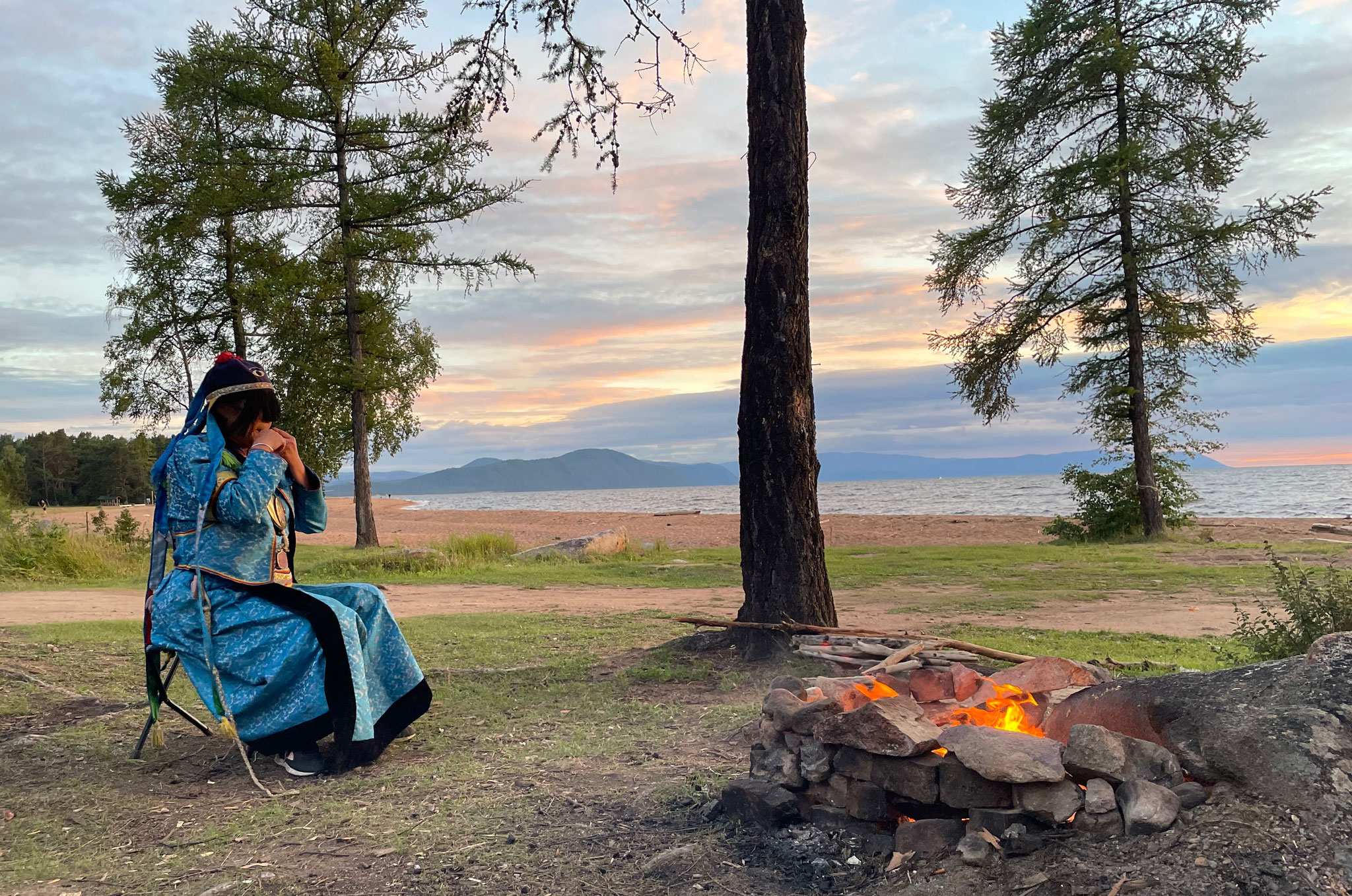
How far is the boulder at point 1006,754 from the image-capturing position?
2.67m

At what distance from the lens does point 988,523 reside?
27141mm

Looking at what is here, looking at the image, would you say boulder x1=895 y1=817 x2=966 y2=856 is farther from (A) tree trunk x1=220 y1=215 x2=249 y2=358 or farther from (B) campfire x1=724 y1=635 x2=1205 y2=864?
(A) tree trunk x1=220 y1=215 x2=249 y2=358

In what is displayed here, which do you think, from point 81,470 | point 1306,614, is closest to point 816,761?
point 1306,614

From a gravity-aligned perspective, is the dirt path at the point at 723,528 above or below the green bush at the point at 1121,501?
below

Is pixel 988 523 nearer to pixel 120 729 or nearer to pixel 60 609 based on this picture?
pixel 60 609

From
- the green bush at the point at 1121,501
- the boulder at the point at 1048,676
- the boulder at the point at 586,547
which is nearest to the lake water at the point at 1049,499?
the green bush at the point at 1121,501

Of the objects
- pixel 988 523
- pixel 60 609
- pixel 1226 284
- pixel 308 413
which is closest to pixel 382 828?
pixel 60 609

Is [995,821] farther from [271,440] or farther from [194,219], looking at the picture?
[194,219]

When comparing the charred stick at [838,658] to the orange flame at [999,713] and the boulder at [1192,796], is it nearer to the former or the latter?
the orange flame at [999,713]

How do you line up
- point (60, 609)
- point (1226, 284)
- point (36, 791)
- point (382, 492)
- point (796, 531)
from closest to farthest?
point (36, 791) → point (796, 531) → point (60, 609) → point (1226, 284) → point (382, 492)

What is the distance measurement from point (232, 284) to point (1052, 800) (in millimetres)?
20209

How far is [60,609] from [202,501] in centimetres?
793

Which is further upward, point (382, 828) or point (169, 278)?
point (169, 278)

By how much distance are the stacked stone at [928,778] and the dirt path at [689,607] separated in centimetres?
511
